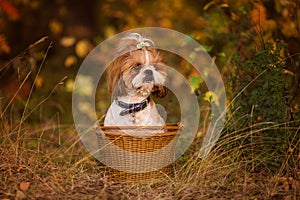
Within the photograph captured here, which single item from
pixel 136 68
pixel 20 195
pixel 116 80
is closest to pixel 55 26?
pixel 116 80

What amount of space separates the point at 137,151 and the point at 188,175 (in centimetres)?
42

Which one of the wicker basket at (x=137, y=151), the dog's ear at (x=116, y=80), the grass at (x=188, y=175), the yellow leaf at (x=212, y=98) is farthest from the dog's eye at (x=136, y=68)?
the yellow leaf at (x=212, y=98)

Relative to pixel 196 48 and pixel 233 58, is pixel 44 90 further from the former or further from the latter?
pixel 233 58

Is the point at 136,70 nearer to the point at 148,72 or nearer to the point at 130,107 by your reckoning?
the point at 148,72

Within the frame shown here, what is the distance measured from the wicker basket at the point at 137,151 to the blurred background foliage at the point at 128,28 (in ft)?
2.18

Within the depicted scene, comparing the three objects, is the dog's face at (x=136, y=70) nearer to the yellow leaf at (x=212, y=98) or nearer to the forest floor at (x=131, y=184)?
the forest floor at (x=131, y=184)

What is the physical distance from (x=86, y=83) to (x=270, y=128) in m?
2.79

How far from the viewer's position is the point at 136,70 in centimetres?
314

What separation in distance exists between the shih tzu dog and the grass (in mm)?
414

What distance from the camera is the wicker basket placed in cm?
A: 308

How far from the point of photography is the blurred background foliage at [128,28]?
12.3 feet

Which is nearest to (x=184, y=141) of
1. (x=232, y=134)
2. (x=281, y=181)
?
(x=232, y=134)

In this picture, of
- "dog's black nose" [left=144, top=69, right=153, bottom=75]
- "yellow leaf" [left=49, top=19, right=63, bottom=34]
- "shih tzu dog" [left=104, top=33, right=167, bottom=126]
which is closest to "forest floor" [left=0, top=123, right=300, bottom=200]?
"shih tzu dog" [left=104, top=33, right=167, bottom=126]

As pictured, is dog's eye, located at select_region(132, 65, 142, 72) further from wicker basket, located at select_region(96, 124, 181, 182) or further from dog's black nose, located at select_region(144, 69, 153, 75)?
wicker basket, located at select_region(96, 124, 181, 182)
